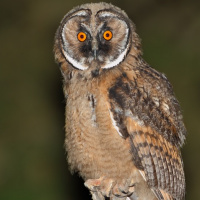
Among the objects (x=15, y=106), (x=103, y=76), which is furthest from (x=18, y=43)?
(x=103, y=76)

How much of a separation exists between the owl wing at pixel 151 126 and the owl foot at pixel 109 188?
0.19 m

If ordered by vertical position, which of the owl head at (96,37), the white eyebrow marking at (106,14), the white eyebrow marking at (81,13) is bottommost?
the owl head at (96,37)

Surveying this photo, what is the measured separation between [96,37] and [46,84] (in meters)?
2.65

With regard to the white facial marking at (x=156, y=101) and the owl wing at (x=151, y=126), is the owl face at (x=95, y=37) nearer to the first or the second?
the owl wing at (x=151, y=126)

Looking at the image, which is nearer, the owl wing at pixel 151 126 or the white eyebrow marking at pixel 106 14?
the owl wing at pixel 151 126

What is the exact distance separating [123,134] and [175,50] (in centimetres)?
285

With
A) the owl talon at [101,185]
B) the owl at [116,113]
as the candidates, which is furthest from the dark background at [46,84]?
the owl talon at [101,185]

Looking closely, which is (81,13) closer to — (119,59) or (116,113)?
(119,59)

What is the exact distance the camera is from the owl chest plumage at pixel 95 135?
328 cm

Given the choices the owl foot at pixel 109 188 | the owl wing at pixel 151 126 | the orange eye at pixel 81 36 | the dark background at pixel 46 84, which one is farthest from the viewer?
the dark background at pixel 46 84

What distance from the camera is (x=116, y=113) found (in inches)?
129

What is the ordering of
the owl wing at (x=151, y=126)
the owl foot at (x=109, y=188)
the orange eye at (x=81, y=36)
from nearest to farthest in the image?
the owl foot at (x=109, y=188), the owl wing at (x=151, y=126), the orange eye at (x=81, y=36)

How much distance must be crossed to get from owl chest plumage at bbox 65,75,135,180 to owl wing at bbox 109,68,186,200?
1.9 inches

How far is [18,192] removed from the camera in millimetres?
5867
